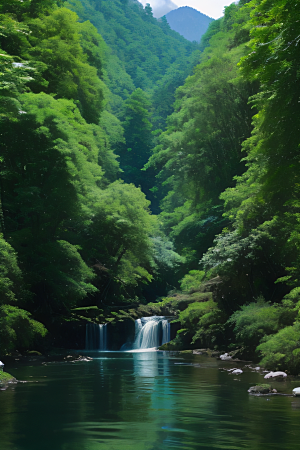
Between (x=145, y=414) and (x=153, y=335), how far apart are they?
849 inches

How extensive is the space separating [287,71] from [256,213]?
708 centimetres

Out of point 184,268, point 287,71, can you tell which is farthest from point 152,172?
point 287,71

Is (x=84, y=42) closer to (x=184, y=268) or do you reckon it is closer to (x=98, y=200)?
(x=98, y=200)

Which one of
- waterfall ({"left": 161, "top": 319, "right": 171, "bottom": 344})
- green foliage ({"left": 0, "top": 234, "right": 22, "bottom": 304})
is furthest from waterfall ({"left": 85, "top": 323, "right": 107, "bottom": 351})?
green foliage ({"left": 0, "top": 234, "right": 22, "bottom": 304})

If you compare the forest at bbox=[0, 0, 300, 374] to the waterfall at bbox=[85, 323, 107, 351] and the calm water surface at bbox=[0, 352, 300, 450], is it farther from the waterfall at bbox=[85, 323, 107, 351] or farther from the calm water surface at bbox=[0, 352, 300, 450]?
the calm water surface at bbox=[0, 352, 300, 450]

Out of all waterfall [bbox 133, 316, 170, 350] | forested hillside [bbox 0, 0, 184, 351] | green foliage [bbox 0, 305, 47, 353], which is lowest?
waterfall [bbox 133, 316, 170, 350]

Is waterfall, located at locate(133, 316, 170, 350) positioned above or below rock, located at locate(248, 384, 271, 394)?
below

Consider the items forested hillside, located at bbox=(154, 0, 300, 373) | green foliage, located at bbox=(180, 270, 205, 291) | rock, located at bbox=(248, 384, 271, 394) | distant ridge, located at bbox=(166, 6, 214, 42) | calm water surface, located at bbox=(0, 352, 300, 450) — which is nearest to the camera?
calm water surface, located at bbox=(0, 352, 300, 450)

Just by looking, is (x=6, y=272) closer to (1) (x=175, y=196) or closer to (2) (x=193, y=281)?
(2) (x=193, y=281)

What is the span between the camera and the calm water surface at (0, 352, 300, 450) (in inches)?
253

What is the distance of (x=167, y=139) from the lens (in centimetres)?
3912

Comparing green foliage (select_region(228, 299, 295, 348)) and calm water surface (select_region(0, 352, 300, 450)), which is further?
green foliage (select_region(228, 299, 295, 348))

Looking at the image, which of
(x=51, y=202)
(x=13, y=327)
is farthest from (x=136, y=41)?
(x=13, y=327)

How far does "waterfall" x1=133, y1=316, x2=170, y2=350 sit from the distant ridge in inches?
5401
